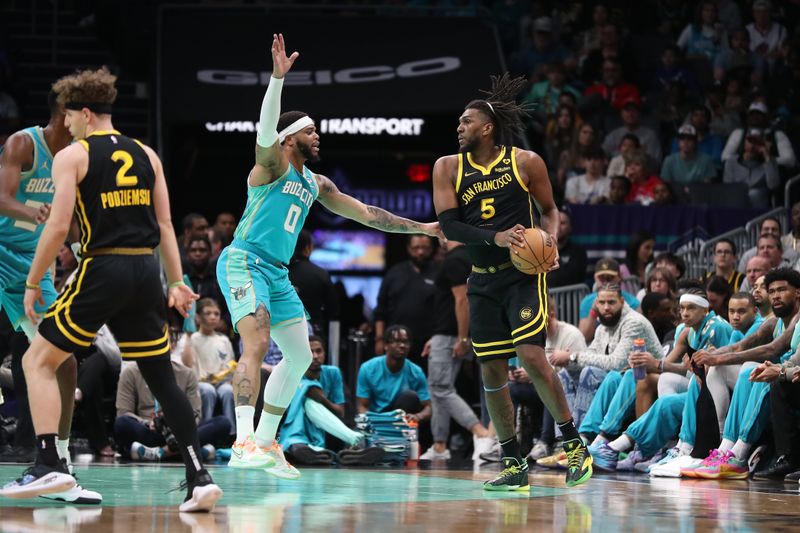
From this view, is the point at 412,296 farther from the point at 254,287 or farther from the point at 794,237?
the point at 254,287

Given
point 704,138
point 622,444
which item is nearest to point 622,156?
point 704,138

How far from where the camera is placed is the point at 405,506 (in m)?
6.24

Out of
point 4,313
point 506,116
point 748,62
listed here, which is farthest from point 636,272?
point 4,313

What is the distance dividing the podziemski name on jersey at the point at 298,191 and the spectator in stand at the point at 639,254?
5901 millimetres

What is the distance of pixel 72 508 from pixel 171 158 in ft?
37.8

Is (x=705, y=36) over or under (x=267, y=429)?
over

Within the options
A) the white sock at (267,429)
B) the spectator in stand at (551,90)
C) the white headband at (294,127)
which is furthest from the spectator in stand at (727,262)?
the white sock at (267,429)

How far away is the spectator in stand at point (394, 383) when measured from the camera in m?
11.9

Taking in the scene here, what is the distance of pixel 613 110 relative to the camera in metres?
15.6

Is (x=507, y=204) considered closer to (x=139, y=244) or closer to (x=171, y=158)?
(x=139, y=244)

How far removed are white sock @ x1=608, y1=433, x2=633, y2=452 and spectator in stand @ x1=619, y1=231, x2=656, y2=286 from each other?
125 inches

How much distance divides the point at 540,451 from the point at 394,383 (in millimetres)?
1869

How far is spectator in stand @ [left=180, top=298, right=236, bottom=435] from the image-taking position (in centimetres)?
1140

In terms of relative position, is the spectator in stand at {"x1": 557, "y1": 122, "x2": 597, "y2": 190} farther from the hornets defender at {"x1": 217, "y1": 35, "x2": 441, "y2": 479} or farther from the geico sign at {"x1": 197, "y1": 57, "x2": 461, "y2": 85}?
the hornets defender at {"x1": 217, "y1": 35, "x2": 441, "y2": 479}
